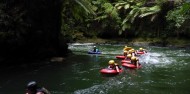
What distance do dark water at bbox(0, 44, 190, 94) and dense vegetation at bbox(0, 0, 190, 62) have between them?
148cm

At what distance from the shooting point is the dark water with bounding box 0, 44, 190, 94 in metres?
13.3

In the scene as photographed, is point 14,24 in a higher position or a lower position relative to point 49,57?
higher

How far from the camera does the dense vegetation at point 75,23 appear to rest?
17.8 metres

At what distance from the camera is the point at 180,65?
65.8 ft

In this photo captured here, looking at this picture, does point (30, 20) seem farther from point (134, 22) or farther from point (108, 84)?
point (134, 22)

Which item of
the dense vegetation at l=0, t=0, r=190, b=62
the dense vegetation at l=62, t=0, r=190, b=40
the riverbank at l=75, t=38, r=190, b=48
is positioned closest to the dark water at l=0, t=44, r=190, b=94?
the dense vegetation at l=0, t=0, r=190, b=62

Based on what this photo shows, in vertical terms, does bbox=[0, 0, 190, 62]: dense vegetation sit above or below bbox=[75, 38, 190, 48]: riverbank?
above

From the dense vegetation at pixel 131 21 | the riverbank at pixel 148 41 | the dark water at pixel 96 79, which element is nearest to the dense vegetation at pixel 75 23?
the dense vegetation at pixel 131 21

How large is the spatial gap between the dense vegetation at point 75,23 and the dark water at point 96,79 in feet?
4.86

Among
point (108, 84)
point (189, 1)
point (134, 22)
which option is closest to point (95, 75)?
point (108, 84)

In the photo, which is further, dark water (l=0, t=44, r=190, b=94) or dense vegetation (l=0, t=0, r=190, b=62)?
dense vegetation (l=0, t=0, r=190, b=62)

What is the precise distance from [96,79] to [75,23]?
26.1 metres

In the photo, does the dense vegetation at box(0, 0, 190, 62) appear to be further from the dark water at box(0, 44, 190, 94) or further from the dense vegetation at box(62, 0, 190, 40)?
the dark water at box(0, 44, 190, 94)

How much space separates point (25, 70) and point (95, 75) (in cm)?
416
